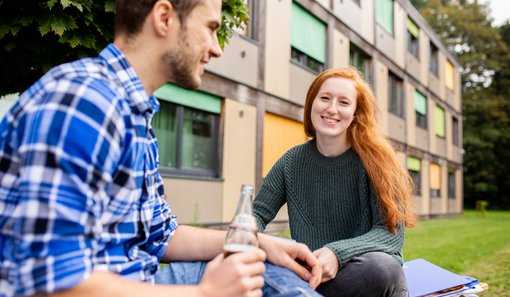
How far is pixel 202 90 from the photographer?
10.3 metres

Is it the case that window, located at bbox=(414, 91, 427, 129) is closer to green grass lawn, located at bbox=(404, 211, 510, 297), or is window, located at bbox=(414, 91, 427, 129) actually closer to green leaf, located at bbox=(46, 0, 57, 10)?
green grass lawn, located at bbox=(404, 211, 510, 297)

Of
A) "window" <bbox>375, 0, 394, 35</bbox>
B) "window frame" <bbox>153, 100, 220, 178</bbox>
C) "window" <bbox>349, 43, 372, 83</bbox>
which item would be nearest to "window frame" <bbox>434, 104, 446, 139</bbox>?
"window" <bbox>375, 0, 394, 35</bbox>

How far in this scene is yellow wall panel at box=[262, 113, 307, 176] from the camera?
1233 centimetres

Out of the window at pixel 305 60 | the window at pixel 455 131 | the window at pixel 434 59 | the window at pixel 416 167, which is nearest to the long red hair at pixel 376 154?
the window at pixel 305 60

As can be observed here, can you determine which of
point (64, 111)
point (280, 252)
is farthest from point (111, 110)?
point (280, 252)

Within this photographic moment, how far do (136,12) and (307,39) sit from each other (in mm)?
13135

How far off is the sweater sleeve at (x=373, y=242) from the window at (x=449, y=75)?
28.0 meters

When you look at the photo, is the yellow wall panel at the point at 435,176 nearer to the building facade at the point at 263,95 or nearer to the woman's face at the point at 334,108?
the building facade at the point at 263,95

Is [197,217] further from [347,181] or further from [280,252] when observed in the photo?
[280,252]

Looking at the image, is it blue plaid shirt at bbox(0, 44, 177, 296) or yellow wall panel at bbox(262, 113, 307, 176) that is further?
yellow wall panel at bbox(262, 113, 307, 176)

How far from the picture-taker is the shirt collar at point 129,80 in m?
1.40

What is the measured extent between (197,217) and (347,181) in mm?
7536

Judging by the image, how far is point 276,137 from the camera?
12.8m

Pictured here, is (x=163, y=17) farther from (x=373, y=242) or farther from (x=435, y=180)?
(x=435, y=180)
